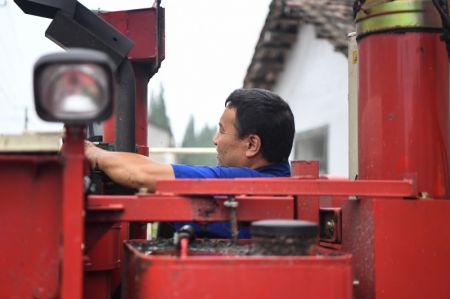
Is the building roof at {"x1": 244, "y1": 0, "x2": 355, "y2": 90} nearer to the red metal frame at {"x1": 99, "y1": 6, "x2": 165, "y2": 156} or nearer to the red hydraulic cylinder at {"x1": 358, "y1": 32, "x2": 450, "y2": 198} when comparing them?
the red metal frame at {"x1": 99, "y1": 6, "x2": 165, "y2": 156}

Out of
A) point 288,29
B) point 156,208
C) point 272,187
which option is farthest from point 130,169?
point 288,29

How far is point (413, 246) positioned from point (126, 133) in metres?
1.12

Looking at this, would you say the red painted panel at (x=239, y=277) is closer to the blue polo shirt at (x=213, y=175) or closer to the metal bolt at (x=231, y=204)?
the metal bolt at (x=231, y=204)

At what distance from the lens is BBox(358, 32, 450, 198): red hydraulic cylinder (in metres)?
2.13

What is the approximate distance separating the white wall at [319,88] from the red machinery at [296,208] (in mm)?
7884

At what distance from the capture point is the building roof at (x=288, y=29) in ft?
34.2

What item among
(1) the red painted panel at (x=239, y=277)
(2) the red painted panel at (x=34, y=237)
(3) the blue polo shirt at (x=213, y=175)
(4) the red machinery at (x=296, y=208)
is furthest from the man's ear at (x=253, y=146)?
(2) the red painted panel at (x=34, y=237)

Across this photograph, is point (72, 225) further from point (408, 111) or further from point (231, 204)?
point (408, 111)

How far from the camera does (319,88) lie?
1144 cm

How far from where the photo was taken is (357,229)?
2.12 metres

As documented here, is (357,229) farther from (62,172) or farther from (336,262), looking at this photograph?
(62,172)

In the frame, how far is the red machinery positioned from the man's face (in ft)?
1.25

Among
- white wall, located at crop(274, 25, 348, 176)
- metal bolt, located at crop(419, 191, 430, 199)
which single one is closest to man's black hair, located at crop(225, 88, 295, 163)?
metal bolt, located at crop(419, 191, 430, 199)

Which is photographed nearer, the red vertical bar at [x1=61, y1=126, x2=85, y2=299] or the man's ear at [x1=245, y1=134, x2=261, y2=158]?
the red vertical bar at [x1=61, y1=126, x2=85, y2=299]
